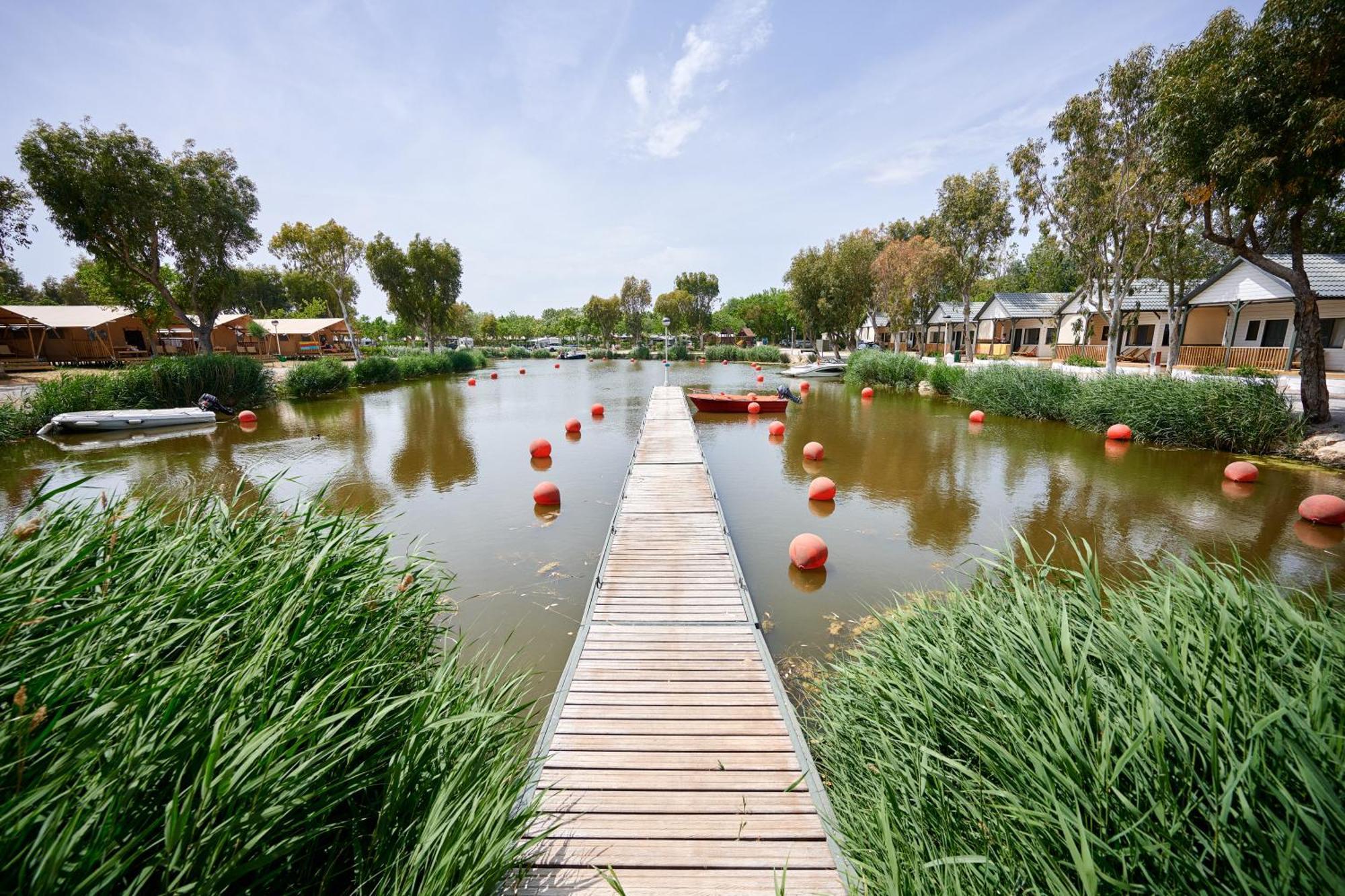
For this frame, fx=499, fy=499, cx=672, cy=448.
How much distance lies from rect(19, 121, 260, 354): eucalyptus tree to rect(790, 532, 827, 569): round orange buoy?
84.2ft

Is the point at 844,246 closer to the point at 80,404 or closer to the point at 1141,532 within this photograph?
the point at 1141,532

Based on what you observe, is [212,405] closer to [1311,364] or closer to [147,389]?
[147,389]

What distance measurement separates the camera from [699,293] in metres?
58.5

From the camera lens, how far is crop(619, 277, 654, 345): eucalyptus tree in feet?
194

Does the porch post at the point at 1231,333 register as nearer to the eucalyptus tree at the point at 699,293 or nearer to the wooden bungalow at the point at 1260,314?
the wooden bungalow at the point at 1260,314

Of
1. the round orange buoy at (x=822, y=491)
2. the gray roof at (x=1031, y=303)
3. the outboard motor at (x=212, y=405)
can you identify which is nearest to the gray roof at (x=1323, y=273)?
the gray roof at (x=1031, y=303)

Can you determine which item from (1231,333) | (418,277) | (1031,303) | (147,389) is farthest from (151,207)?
(1031,303)

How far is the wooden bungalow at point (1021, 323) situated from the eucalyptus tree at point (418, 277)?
38886 mm

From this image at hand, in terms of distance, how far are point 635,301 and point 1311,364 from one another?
179ft

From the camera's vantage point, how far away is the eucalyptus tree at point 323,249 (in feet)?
99.6

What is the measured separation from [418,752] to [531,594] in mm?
4118

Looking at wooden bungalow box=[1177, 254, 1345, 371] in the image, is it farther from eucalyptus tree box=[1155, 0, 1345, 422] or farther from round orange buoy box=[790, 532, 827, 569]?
round orange buoy box=[790, 532, 827, 569]

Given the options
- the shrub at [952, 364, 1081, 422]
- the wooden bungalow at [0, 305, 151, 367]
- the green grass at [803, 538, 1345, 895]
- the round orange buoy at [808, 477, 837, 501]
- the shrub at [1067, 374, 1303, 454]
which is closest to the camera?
the green grass at [803, 538, 1345, 895]

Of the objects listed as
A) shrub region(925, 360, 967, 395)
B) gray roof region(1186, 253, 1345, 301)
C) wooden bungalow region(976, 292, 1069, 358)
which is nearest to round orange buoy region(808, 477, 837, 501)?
shrub region(925, 360, 967, 395)
